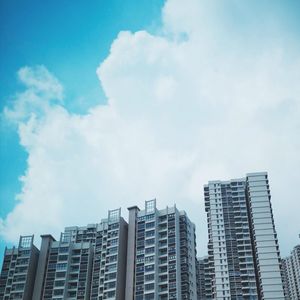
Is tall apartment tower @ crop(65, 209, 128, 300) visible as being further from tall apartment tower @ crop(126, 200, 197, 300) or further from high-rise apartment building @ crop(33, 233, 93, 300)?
high-rise apartment building @ crop(33, 233, 93, 300)

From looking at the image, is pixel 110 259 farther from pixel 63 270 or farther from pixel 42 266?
pixel 42 266

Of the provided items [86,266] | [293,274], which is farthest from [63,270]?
[293,274]

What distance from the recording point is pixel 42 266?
269 feet

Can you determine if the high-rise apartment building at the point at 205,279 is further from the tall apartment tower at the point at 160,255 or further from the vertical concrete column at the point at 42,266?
the vertical concrete column at the point at 42,266

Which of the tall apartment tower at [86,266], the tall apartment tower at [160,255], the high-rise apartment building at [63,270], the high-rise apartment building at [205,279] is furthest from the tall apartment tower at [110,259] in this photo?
the high-rise apartment building at [205,279]

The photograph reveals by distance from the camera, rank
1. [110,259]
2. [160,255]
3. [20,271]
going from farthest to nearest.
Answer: [20,271] → [110,259] → [160,255]

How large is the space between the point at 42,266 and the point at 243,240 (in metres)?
43.3

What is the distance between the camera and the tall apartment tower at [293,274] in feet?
406

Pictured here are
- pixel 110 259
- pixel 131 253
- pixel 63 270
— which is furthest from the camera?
pixel 63 270

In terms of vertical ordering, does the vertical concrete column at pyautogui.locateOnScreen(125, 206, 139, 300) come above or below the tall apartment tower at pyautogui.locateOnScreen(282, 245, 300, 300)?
below

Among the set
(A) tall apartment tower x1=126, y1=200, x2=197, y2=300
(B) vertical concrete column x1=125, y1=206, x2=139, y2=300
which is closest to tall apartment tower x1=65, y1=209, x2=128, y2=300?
(B) vertical concrete column x1=125, y1=206, x2=139, y2=300

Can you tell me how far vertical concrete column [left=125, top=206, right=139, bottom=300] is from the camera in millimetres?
73188

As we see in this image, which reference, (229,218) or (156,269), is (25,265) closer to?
(156,269)

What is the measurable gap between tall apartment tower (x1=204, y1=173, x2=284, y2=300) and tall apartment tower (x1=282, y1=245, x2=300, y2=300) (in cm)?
4171
